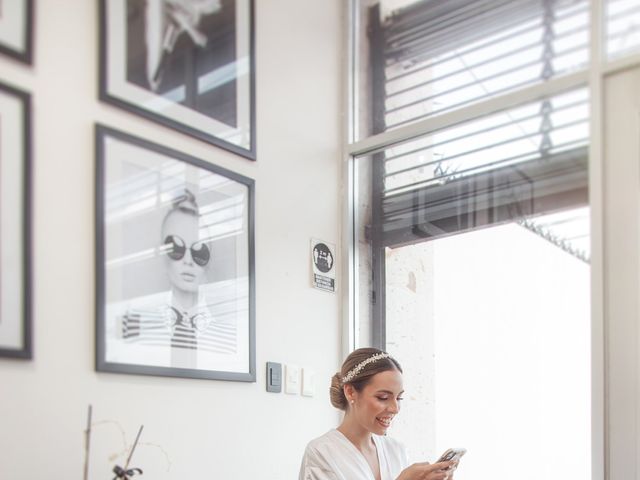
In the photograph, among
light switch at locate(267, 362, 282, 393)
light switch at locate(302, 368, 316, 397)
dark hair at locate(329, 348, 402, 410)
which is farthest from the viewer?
light switch at locate(302, 368, 316, 397)

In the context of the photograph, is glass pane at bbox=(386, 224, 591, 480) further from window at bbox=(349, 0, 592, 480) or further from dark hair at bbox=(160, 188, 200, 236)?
dark hair at bbox=(160, 188, 200, 236)

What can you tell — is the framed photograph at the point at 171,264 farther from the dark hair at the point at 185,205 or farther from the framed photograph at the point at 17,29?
the framed photograph at the point at 17,29

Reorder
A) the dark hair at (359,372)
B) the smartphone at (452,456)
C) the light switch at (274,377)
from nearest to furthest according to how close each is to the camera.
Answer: the smartphone at (452,456)
the dark hair at (359,372)
the light switch at (274,377)

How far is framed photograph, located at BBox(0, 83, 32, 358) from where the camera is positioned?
1.91 m

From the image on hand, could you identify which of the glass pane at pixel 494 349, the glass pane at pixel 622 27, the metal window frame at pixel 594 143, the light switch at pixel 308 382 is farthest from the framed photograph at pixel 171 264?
the glass pane at pixel 622 27

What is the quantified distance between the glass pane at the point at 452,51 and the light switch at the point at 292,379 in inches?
44.1

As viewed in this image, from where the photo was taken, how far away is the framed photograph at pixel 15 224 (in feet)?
6.26

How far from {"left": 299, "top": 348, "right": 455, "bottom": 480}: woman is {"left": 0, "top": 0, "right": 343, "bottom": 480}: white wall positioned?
14.4 inches

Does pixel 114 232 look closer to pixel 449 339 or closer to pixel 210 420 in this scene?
pixel 210 420

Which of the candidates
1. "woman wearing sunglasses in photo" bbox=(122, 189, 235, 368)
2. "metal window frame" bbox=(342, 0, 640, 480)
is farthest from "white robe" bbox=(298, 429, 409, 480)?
"metal window frame" bbox=(342, 0, 640, 480)

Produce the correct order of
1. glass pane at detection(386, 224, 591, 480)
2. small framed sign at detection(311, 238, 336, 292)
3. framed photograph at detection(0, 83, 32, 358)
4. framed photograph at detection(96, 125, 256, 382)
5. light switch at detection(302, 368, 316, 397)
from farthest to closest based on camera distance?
small framed sign at detection(311, 238, 336, 292), light switch at detection(302, 368, 316, 397), glass pane at detection(386, 224, 591, 480), framed photograph at detection(96, 125, 256, 382), framed photograph at detection(0, 83, 32, 358)

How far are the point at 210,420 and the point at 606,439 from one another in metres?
1.32

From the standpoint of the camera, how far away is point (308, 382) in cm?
288

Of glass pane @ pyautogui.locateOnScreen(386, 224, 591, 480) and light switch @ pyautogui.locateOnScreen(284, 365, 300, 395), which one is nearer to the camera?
glass pane @ pyautogui.locateOnScreen(386, 224, 591, 480)
